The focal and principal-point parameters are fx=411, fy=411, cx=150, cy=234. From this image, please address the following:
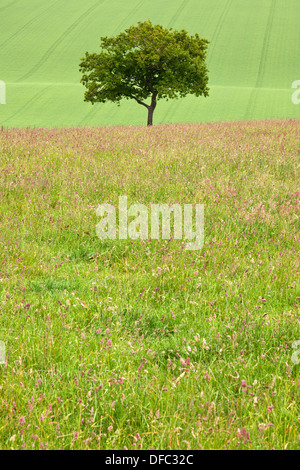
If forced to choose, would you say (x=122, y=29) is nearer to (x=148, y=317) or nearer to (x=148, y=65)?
(x=148, y=65)

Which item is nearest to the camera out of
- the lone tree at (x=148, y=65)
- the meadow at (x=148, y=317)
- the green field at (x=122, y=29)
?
the meadow at (x=148, y=317)

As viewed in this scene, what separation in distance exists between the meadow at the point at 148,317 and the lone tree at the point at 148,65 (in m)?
23.2

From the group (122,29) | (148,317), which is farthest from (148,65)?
(122,29)

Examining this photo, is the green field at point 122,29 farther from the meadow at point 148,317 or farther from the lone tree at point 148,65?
the meadow at point 148,317

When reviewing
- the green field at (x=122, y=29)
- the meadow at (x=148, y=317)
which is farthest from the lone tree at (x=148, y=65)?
the meadow at (x=148, y=317)

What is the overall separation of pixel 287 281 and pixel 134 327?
178 centimetres

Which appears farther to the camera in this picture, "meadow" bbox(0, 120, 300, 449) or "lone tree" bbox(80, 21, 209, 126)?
"lone tree" bbox(80, 21, 209, 126)

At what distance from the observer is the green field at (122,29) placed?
47.4 metres

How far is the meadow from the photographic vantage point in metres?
2.42

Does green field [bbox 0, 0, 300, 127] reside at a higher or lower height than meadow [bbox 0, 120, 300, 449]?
higher

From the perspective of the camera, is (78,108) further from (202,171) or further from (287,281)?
(287,281)

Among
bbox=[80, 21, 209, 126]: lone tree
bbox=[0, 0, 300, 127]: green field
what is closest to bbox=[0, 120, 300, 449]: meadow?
bbox=[80, 21, 209, 126]: lone tree

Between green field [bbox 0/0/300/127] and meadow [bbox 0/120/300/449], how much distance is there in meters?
37.4

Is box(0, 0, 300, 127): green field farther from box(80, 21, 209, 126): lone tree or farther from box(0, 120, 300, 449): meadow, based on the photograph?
box(0, 120, 300, 449): meadow
